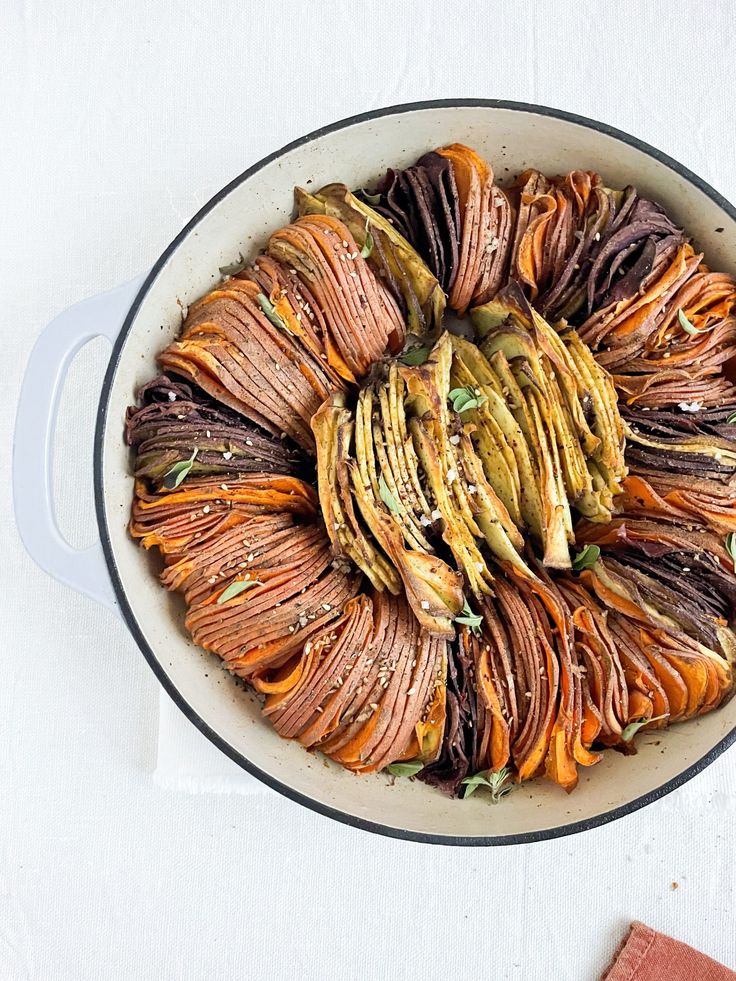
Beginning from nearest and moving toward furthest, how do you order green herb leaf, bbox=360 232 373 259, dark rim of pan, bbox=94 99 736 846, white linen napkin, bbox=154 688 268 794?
dark rim of pan, bbox=94 99 736 846 < green herb leaf, bbox=360 232 373 259 < white linen napkin, bbox=154 688 268 794

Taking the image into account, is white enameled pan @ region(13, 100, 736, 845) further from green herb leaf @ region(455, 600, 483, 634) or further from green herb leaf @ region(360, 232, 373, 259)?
green herb leaf @ region(455, 600, 483, 634)

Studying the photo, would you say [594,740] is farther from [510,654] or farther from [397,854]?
[397,854]

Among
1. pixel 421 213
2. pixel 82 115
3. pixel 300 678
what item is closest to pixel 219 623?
pixel 300 678

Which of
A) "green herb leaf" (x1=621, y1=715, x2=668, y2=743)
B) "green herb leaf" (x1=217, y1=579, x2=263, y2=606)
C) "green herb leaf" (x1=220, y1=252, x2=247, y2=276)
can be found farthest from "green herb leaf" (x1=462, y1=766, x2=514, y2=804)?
"green herb leaf" (x1=220, y1=252, x2=247, y2=276)

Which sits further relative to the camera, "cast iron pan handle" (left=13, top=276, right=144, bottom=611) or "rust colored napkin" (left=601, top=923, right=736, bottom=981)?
"rust colored napkin" (left=601, top=923, right=736, bottom=981)

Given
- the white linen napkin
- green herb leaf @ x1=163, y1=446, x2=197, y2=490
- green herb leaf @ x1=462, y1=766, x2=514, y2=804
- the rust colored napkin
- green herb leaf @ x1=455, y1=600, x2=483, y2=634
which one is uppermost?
green herb leaf @ x1=163, y1=446, x2=197, y2=490

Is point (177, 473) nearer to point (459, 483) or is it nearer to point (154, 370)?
point (154, 370)

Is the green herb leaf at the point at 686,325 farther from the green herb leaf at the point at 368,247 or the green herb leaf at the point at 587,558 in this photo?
the green herb leaf at the point at 368,247
